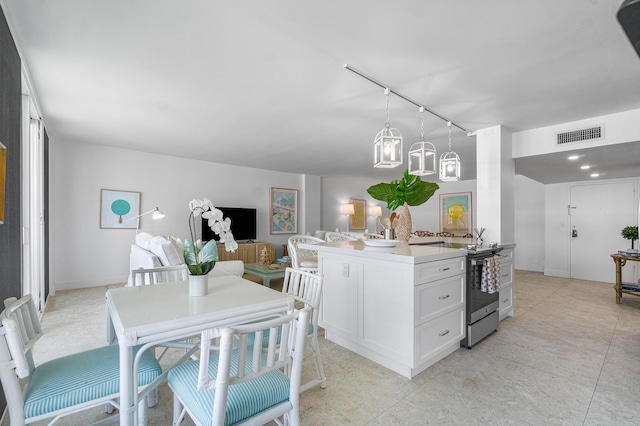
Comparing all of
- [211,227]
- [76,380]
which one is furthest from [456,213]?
[76,380]

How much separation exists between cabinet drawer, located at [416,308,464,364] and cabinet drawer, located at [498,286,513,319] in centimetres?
104

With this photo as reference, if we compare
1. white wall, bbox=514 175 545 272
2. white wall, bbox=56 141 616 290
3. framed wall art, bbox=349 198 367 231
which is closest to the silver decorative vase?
white wall, bbox=56 141 616 290

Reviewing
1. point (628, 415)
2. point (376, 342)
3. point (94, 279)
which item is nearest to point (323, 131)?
point (376, 342)

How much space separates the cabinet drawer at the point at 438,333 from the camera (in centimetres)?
212

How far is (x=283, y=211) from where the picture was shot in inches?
289

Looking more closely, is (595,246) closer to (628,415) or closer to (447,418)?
(628,415)

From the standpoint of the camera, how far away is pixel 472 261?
101 inches

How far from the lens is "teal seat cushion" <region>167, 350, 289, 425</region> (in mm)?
1062

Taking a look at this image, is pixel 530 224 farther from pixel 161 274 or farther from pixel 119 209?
pixel 119 209

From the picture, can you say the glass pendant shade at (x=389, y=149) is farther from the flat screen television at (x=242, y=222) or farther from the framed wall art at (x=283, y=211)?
the framed wall art at (x=283, y=211)

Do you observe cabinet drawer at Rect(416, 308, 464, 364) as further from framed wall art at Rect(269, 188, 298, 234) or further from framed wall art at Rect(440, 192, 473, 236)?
framed wall art at Rect(440, 192, 473, 236)

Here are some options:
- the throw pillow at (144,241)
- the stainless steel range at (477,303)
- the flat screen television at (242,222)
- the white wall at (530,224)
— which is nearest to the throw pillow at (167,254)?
the throw pillow at (144,241)

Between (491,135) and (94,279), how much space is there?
6429mm

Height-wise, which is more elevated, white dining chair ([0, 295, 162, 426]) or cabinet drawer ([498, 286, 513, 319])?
white dining chair ([0, 295, 162, 426])
